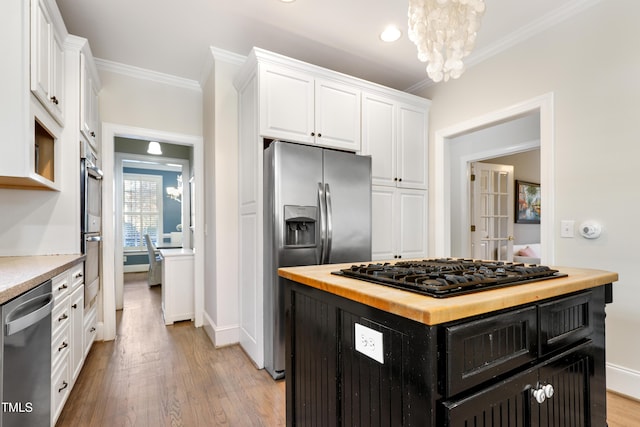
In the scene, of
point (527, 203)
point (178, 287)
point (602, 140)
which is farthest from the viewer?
point (527, 203)

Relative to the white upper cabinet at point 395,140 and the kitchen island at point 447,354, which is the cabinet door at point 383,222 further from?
the kitchen island at point 447,354

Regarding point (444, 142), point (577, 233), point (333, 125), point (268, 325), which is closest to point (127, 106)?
point (333, 125)

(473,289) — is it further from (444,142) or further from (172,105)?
(172,105)

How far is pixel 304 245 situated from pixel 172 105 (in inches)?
94.5

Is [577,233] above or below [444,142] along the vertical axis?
below

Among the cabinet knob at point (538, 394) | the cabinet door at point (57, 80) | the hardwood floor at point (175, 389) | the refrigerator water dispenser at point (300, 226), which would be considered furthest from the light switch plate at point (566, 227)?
the cabinet door at point (57, 80)

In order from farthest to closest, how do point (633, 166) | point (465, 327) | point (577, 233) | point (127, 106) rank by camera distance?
point (127, 106) → point (577, 233) → point (633, 166) → point (465, 327)

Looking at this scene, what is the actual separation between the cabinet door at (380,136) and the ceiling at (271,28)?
491 millimetres

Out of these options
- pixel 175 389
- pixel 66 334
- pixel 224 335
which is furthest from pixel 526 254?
pixel 66 334

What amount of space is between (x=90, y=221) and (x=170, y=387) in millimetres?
1480

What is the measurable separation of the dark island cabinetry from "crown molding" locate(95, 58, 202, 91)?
3119 mm

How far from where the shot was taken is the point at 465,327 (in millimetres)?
894

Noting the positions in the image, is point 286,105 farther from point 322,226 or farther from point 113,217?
point 113,217

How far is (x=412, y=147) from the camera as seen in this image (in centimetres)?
351
